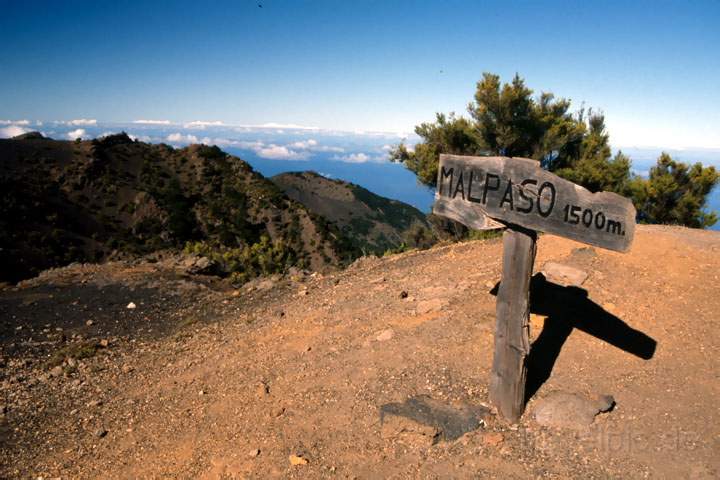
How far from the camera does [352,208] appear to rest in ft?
260

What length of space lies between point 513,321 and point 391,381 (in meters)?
1.84

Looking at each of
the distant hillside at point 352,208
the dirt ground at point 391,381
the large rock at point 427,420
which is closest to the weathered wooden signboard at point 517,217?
the large rock at point 427,420

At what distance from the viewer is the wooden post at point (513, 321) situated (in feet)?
13.2

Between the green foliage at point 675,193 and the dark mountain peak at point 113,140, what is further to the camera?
the dark mountain peak at point 113,140

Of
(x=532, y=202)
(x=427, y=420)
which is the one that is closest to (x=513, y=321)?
(x=532, y=202)

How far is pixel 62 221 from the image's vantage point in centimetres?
3497

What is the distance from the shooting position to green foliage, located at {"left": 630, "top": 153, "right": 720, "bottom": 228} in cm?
1420

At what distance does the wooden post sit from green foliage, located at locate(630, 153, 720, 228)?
13038 millimetres

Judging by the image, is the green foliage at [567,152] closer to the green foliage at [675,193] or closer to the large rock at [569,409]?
the green foliage at [675,193]

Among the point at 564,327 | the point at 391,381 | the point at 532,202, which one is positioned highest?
the point at 532,202

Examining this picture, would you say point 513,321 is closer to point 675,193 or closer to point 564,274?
point 564,274

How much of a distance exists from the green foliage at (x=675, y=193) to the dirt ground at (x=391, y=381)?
5834 mm

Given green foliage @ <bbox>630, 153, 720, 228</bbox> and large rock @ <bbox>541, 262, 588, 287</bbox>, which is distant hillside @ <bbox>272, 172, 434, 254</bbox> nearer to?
green foliage @ <bbox>630, 153, 720, 228</bbox>

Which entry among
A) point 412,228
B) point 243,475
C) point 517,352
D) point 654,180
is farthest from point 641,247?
point 412,228
